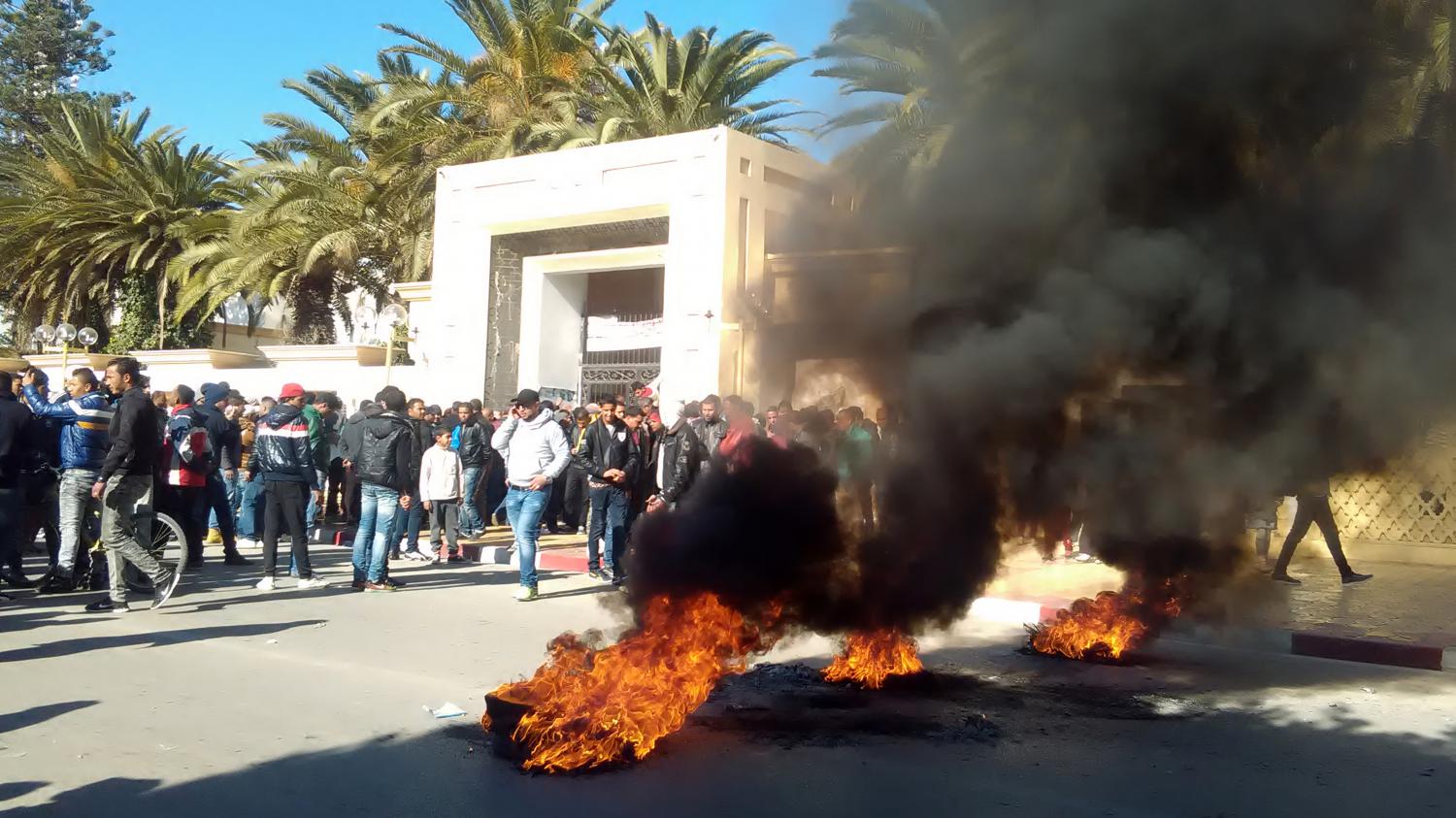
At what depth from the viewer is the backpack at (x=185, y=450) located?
382 inches

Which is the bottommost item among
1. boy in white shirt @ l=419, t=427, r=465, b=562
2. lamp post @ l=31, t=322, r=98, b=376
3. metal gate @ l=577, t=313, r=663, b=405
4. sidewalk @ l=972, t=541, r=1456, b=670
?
sidewalk @ l=972, t=541, r=1456, b=670

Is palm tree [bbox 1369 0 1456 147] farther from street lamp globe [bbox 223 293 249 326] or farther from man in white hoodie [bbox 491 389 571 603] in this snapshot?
street lamp globe [bbox 223 293 249 326]

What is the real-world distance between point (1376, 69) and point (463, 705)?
562 cm

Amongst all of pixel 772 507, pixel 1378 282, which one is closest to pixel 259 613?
pixel 772 507

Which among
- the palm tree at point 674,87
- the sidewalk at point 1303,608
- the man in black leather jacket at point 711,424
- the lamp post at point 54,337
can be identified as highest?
the palm tree at point 674,87

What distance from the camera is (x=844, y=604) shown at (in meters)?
5.66

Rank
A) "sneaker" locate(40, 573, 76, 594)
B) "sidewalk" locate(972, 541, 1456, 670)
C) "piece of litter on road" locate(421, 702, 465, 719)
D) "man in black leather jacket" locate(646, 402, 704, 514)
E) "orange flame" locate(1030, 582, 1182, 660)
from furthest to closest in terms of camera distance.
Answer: "man in black leather jacket" locate(646, 402, 704, 514)
"sneaker" locate(40, 573, 76, 594)
"sidewalk" locate(972, 541, 1456, 670)
"orange flame" locate(1030, 582, 1182, 660)
"piece of litter on road" locate(421, 702, 465, 719)

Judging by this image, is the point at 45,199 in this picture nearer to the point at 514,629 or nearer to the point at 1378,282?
the point at 514,629

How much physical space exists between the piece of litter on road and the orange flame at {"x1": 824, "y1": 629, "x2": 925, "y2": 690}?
2.00 metres

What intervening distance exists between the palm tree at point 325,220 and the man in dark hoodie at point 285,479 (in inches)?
485

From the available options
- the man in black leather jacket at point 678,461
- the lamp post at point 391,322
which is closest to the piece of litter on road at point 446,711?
the man in black leather jacket at point 678,461

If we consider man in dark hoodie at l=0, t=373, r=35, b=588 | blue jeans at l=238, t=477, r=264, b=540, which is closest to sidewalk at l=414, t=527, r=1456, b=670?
blue jeans at l=238, t=477, r=264, b=540

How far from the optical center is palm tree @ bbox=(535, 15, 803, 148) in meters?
19.0

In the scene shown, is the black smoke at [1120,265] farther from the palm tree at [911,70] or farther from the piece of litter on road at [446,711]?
the piece of litter on road at [446,711]
